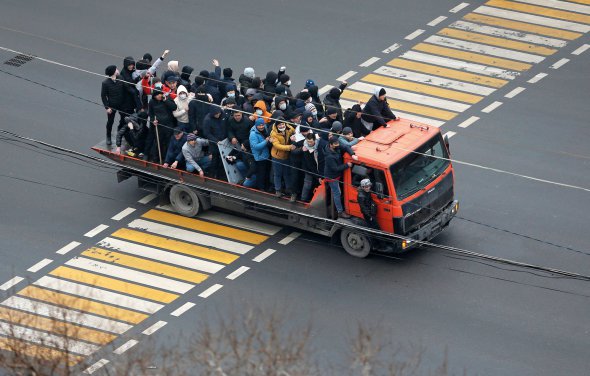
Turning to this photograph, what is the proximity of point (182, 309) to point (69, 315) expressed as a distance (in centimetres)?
257

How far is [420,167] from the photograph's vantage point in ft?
106

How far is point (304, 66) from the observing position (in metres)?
40.5

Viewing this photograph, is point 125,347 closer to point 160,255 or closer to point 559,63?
point 160,255

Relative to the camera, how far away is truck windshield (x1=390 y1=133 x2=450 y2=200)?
105ft

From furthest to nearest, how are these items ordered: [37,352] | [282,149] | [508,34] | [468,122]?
1. [508,34]
2. [468,122]
3. [282,149]
4. [37,352]

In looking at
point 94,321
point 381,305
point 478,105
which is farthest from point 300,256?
point 478,105

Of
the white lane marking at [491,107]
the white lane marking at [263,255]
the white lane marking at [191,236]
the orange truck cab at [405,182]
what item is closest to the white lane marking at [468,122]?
the white lane marking at [491,107]

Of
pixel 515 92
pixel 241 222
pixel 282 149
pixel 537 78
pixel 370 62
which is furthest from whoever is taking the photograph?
pixel 370 62

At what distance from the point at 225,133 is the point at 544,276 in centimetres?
726

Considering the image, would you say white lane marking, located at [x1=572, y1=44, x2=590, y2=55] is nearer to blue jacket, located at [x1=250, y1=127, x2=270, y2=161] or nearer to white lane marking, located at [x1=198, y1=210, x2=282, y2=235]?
white lane marking, located at [x1=198, y1=210, x2=282, y2=235]

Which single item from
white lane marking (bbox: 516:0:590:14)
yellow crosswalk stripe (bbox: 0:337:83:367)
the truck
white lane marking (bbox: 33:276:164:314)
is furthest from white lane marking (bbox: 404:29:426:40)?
yellow crosswalk stripe (bbox: 0:337:83:367)

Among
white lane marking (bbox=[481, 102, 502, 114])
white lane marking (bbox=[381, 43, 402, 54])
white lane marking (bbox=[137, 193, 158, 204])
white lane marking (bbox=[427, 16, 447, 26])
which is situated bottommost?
white lane marking (bbox=[137, 193, 158, 204])

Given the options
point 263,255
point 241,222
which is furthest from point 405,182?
point 241,222

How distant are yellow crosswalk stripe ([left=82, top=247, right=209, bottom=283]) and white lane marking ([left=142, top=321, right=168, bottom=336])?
174cm
